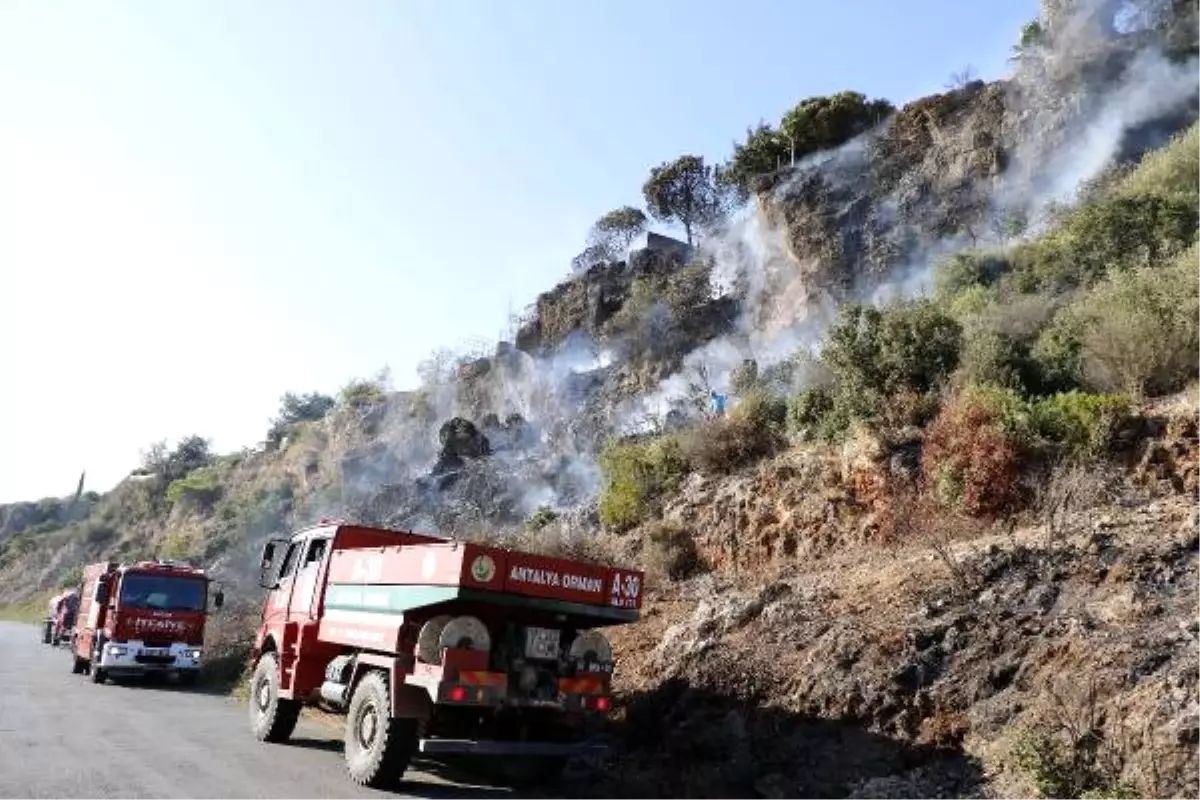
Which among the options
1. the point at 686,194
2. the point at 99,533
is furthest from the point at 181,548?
the point at 686,194

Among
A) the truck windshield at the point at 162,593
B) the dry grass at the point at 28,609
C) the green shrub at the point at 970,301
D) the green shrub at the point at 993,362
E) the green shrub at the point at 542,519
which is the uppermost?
the green shrub at the point at 970,301

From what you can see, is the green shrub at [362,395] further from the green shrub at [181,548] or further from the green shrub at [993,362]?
the green shrub at [993,362]

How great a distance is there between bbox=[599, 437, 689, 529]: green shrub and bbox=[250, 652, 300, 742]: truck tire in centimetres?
832

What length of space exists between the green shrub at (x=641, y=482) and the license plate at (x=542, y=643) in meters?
9.52

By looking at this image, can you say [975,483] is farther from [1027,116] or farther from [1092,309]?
[1027,116]

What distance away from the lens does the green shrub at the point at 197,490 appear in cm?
6212

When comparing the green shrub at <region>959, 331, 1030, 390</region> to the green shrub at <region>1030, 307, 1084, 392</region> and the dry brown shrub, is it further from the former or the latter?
the dry brown shrub

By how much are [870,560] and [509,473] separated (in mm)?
23727

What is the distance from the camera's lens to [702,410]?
2169 cm

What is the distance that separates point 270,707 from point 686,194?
41.9 metres

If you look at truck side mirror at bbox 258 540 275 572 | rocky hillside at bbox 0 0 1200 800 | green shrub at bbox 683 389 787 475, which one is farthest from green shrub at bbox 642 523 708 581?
truck side mirror at bbox 258 540 275 572

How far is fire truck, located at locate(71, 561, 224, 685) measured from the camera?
1881 cm

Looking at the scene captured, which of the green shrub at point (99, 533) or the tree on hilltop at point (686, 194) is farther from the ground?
the tree on hilltop at point (686, 194)

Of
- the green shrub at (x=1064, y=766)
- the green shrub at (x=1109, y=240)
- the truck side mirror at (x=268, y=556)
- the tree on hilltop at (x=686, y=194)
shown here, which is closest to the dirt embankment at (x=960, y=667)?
the green shrub at (x=1064, y=766)
